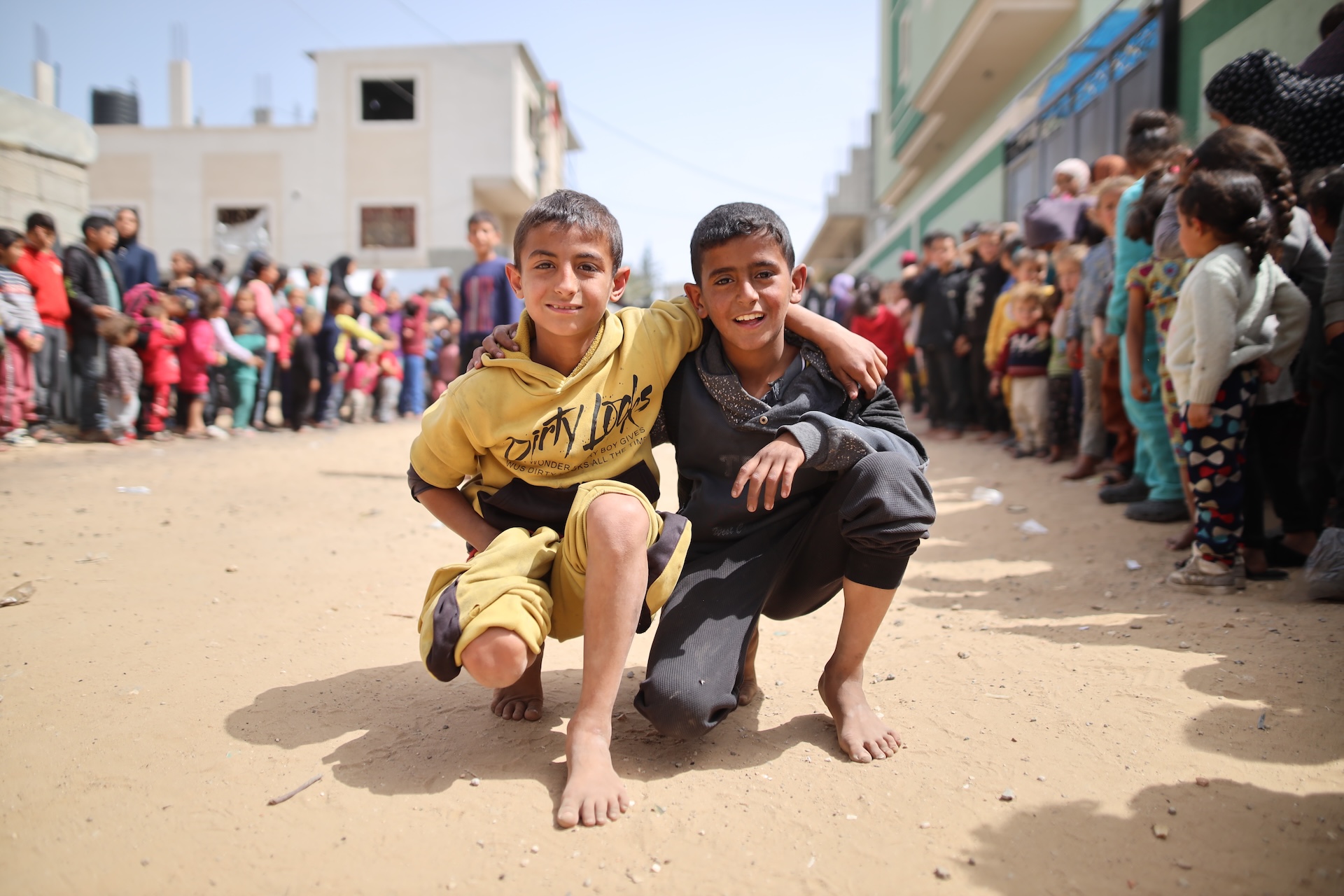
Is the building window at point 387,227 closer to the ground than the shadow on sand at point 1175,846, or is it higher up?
higher up

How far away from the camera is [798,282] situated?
8.14ft

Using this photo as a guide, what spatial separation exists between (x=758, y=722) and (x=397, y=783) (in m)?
0.94

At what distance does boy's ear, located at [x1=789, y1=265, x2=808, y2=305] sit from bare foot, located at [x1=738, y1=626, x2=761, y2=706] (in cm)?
95

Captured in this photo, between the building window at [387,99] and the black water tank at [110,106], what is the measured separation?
8.23m

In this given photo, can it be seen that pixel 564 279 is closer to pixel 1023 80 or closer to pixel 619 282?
pixel 619 282

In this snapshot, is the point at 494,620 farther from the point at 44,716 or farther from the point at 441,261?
the point at 441,261

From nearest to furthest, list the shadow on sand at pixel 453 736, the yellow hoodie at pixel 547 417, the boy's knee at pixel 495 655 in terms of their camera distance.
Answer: the boy's knee at pixel 495 655
the shadow on sand at pixel 453 736
the yellow hoodie at pixel 547 417

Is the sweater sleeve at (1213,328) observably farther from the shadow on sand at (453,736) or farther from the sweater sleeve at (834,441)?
the shadow on sand at (453,736)

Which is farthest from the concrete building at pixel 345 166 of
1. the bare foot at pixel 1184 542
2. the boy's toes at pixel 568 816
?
the boy's toes at pixel 568 816

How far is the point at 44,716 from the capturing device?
7.54 ft

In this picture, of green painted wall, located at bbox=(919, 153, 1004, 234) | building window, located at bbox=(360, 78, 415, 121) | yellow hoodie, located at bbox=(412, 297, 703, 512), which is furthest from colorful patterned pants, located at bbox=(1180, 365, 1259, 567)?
building window, located at bbox=(360, 78, 415, 121)

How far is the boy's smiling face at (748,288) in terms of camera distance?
2.30 meters

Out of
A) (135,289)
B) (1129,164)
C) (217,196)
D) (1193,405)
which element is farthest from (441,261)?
(1193,405)

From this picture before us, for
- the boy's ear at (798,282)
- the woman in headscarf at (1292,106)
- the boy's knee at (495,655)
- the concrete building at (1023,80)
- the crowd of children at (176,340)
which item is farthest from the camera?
the crowd of children at (176,340)
